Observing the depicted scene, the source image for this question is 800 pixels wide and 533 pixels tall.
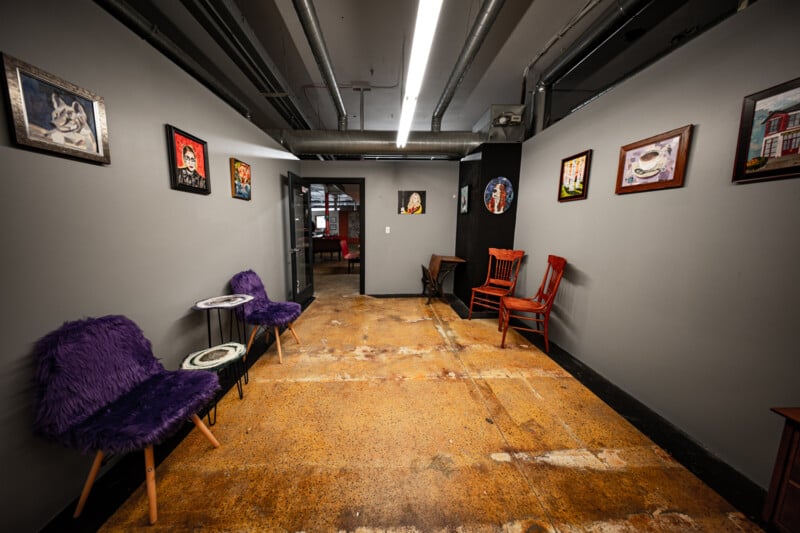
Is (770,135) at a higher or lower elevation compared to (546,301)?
higher

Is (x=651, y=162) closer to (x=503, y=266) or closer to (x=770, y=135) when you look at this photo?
(x=770, y=135)

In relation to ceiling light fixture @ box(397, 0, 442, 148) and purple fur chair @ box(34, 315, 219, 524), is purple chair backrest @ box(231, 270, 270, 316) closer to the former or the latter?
purple fur chair @ box(34, 315, 219, 524)

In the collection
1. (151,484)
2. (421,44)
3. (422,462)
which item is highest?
(421,44)

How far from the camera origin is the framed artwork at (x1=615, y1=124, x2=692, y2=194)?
1.70m

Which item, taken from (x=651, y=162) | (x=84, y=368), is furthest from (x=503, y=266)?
(x=84, y=368)

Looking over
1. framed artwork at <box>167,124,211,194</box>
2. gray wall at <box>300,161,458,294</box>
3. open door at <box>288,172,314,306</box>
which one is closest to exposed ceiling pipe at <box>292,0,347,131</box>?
framed artwork at <box>167,124,211,194</box>

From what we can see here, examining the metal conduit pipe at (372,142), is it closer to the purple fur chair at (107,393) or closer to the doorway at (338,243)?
the doorway at (338,243)

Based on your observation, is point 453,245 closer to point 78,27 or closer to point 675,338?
point 675,338

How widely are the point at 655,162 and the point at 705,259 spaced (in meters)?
0.78

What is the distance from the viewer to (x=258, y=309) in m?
2.65

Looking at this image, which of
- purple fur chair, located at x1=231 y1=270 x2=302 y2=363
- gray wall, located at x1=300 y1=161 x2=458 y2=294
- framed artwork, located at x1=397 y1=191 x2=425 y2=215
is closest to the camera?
purple fur chair, located at x1=231 y1=270 x2=302 y2=363

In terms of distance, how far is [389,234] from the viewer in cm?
497

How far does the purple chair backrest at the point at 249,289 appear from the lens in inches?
102

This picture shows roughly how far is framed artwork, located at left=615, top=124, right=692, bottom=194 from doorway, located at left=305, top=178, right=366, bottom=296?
3702 millimetres
